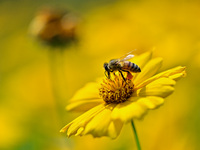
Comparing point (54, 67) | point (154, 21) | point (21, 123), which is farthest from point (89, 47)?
point (21, 123)

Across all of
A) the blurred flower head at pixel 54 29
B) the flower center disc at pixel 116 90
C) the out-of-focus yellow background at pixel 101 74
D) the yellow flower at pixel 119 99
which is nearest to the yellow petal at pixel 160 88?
the yellow flower at pixel 119 99

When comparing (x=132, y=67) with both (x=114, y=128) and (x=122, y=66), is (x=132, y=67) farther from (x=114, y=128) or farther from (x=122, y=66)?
(x=114, y=128)

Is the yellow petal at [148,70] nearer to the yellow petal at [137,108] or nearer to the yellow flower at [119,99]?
the yellow flower at [119,99]

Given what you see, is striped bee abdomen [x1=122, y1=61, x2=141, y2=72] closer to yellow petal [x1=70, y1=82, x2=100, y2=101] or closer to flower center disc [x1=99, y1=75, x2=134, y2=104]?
flower center disc [x1=99, y1=75, x2=134, y2=104]

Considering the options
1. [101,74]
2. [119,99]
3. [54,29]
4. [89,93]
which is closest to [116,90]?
[119,99]

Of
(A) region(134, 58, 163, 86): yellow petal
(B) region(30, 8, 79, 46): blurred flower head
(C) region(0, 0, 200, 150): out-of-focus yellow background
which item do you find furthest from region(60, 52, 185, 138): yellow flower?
(B) region(30, 8, 79, 46): blurred flower head

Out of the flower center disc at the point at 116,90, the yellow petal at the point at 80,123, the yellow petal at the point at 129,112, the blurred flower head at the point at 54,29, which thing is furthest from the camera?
the blurred flower head at the point at 54,29
